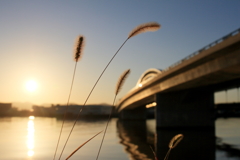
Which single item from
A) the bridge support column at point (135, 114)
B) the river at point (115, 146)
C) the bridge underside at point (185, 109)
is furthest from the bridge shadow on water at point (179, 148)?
the bridge support column at point (135, 114)

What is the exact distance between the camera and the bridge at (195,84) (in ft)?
105

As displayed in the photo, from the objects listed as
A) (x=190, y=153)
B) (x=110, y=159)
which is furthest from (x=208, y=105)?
(x=110, y=159)

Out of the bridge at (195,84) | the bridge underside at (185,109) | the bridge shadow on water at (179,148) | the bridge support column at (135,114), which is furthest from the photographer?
the bridge support column at (135,114)

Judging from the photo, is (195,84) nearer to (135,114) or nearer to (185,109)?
(185,109)

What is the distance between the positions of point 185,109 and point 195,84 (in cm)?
1122

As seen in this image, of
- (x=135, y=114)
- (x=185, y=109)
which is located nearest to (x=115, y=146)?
(x=185, y=109)

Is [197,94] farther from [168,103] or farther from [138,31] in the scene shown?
[138,31]

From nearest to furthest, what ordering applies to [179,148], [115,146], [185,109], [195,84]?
[179,148], [115,146], [195,84], [185,109]

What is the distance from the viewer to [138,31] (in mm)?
4320

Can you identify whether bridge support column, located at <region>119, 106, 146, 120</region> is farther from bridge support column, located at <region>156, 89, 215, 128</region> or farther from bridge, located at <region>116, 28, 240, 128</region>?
bridge support column, located at <region>156, 89, 215, 128</region>

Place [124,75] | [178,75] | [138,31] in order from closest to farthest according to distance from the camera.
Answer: [138,31] < [124,75] < [178,75]

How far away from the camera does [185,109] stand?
2140 inches

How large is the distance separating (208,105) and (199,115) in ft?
8.59

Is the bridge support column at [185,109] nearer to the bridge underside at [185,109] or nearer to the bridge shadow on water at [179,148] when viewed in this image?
the bridge underside at [185,109]
